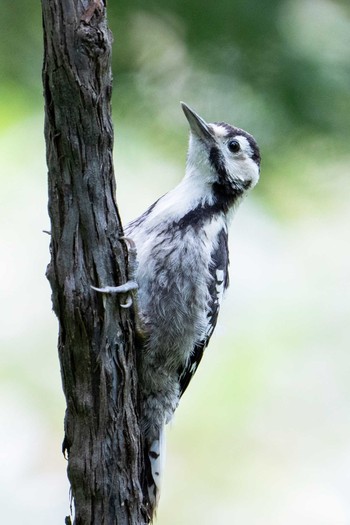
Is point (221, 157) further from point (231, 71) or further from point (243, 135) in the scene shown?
point (231, 71)

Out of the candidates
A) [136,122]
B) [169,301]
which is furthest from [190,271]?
[136,122]

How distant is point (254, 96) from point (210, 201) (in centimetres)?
101

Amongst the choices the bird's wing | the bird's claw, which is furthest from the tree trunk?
the bird's wing

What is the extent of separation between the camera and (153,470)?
3510 mm

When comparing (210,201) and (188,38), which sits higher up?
(188,38)

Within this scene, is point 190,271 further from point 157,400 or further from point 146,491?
point 146,491

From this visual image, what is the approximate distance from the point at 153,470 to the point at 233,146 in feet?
4.25

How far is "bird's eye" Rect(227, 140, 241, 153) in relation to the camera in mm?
3779

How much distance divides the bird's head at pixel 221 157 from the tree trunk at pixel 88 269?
40.7 inches

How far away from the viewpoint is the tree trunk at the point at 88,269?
2.45m

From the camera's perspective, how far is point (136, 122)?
178 inches

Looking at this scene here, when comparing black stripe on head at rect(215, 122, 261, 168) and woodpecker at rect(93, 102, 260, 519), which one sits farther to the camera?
black stripe on head at rect(215, 122, 261, 168)

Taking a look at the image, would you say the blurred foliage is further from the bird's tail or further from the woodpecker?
the bird's tail

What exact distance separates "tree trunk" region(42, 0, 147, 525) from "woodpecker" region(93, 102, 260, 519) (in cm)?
42
